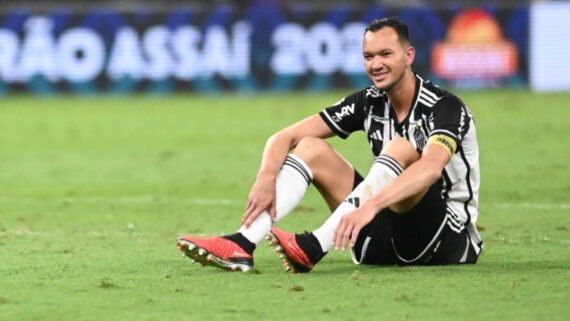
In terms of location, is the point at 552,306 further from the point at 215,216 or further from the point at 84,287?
the point at 215,216

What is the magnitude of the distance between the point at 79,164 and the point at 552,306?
8365 mm

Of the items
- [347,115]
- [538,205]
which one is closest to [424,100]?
[347,115]

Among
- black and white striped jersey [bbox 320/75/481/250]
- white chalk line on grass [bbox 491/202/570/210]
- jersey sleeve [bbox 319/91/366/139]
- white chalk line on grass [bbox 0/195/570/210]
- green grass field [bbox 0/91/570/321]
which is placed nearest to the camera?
green grass field [bbox 0/91/570/321]

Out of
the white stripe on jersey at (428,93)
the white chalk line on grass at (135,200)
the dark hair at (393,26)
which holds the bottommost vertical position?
the white chalk line on grass at (135,200)

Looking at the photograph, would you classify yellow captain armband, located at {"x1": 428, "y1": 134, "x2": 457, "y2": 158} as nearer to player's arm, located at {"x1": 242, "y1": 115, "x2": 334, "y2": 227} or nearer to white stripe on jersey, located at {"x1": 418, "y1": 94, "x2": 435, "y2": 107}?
white stripe on jersey, located at {"x1": 418, "y1": 94, "x2": 435, "y2": 107}

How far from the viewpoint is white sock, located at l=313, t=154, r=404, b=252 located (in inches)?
217

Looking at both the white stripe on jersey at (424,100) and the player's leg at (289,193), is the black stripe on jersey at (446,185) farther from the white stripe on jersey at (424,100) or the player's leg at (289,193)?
the player's leg at (289,193)

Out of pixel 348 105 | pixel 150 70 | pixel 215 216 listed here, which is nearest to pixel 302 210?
pixel 215 216

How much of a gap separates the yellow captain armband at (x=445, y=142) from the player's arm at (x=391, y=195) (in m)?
0.14

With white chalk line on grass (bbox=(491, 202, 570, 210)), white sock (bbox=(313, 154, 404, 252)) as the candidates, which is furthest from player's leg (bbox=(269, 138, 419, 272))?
white chalk line on grass (bbox=(491, 202, 570, 210))

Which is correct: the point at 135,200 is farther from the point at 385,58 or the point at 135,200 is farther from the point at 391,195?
the point at 391,195

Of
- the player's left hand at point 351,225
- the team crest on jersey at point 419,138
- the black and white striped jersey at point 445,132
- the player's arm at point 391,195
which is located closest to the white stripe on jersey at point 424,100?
the black and white striped jersey at point 445,132

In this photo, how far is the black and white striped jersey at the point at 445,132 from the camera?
5652 millimetres

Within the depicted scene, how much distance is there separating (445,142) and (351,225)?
0.64 m
